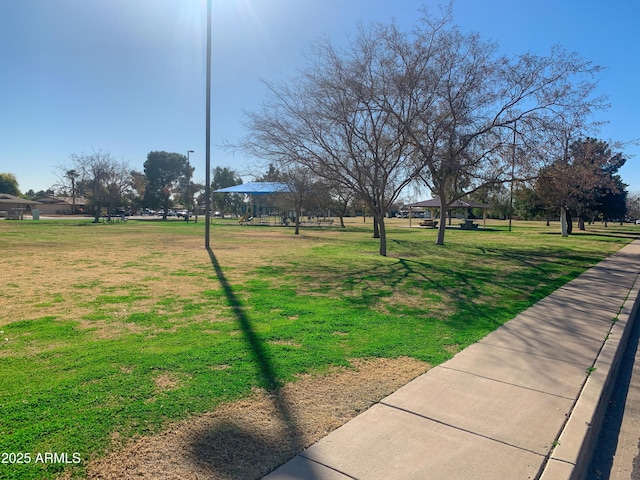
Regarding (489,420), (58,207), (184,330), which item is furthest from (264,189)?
(58,207)

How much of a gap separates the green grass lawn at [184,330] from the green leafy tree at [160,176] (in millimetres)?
66253

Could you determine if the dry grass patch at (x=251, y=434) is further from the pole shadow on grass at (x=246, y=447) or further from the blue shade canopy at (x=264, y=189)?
the blue shade canopy at (x=264, y=189)

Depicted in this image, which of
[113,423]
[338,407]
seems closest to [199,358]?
[113,423]

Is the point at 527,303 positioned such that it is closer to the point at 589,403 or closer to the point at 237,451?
the point at 589,403

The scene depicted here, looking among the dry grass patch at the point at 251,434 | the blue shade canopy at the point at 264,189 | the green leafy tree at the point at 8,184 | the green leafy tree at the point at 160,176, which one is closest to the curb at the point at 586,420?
the dry grass patch at the point at 251,434

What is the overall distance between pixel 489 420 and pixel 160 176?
80.9 m

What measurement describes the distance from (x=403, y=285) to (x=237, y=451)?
7964mm

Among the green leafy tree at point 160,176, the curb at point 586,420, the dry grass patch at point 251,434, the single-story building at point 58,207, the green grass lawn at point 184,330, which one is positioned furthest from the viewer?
the single-story building at point 58,207

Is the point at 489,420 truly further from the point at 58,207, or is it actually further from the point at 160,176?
the point at 58,207

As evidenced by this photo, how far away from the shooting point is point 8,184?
92.4 meters

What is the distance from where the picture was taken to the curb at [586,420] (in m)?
3.09

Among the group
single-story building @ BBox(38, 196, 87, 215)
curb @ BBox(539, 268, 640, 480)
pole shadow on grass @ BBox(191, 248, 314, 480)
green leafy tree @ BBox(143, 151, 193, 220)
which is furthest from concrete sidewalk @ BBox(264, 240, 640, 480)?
single-story building @ BBox(38, 196, 87, 215)

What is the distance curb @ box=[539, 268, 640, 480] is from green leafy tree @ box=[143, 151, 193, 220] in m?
76.5

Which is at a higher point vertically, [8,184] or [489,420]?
[8,184]
